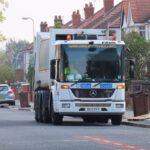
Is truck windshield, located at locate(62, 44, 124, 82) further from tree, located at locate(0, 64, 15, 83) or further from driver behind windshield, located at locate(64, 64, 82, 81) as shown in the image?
tree, located at locate(0, 64, 15, 83)

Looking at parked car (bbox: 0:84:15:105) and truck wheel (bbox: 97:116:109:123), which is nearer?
truck wheel (bbox: 97:116:109:123)

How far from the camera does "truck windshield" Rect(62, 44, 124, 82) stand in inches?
1096

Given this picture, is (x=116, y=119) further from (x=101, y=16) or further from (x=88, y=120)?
(x=101, y=16)

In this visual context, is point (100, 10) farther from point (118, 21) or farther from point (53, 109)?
point (53, 109)

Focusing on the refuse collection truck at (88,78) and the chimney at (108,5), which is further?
the chimney at (108,5)

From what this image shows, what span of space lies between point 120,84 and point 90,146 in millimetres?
10043

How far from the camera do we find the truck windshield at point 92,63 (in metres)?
27.8

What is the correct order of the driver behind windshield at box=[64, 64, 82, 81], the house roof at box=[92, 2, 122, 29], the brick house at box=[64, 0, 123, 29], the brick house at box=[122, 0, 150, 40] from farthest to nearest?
the brick house at box=[64, 0, 123, 29]
the house roof at box=[92, 2, 122, 29]
the brick house at box=[122, 0, 150, 40]
the driver behind windshield at box=[64, 64, 82, 81]

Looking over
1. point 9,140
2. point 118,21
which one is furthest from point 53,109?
point 118,21

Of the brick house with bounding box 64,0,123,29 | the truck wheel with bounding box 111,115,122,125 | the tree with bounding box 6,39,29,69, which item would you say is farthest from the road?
the tree with bounding box 6,39,29,69

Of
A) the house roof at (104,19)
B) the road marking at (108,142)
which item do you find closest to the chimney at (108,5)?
the house roof at (104,19)

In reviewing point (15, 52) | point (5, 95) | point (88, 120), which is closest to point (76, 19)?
point (5, 95)

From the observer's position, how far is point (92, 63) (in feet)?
92.1

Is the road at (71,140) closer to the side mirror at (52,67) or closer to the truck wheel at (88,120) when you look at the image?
the side mirror at (52,67)
